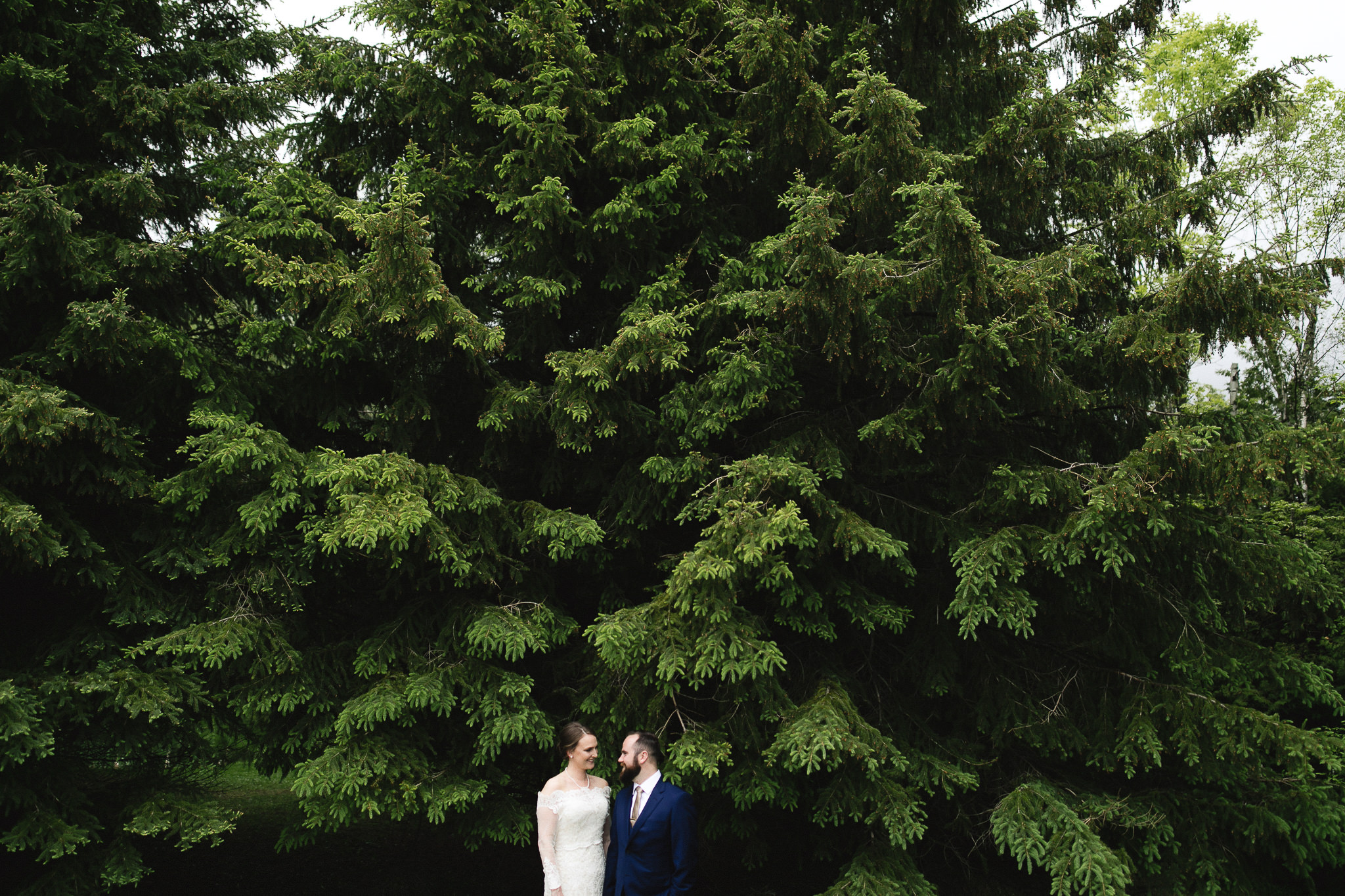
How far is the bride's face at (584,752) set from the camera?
4434mm

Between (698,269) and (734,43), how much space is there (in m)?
2.02

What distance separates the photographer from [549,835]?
4.27 metres

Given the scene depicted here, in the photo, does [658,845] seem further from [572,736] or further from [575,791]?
[572,736]

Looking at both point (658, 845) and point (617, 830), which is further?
point (617, 830)

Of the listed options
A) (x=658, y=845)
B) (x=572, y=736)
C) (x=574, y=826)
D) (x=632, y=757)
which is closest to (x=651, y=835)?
(x=658, y=845)

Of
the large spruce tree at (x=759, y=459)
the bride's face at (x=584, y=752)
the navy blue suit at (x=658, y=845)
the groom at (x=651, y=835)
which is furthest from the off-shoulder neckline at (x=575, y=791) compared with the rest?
the large spruce tree at (x=759, y=459)

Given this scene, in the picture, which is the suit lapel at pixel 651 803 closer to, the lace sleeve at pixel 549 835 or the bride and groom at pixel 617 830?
the bride and groom at pixel 617 830

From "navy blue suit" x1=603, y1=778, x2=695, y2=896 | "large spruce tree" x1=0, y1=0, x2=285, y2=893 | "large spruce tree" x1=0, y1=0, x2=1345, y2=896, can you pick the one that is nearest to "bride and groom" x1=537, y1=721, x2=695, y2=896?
"navy blue suit" x1=603, y1=778, x2=695, y2=896

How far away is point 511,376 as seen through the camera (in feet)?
25.1

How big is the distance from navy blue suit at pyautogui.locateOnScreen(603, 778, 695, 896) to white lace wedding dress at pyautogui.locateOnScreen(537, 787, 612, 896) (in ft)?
0.75

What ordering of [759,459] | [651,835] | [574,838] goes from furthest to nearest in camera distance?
[759,459] < [574,838] < [651,835]

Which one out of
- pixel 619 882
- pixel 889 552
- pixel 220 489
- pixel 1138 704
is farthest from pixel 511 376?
pixel 1138 704

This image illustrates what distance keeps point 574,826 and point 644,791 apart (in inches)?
19.0

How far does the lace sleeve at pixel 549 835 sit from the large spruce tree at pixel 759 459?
1.09m
